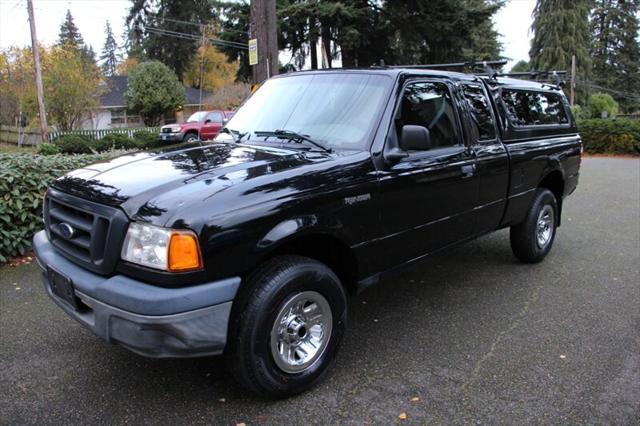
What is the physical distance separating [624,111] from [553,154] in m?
55.4

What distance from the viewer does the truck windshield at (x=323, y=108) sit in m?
3.63

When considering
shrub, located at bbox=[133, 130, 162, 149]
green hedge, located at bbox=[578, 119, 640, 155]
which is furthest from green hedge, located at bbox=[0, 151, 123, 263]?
green hedge, located at bbox=[578, 119, 640, 155]

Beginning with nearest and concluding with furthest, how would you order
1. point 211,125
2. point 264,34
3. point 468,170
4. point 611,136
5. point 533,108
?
1. point 468,170
2. point 533,108
3. point 264,34
4. point 611,136
5. point 211,125

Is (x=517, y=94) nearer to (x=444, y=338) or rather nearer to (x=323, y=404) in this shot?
A: (x=444, y=338)

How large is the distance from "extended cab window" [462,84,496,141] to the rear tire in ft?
3.96

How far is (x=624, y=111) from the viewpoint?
172 feet

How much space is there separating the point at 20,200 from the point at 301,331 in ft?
13.0

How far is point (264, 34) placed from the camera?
8383mm

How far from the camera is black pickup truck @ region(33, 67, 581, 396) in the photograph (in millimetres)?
2588

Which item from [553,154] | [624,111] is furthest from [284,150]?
[624,111]

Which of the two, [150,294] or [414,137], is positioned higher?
[414,137]

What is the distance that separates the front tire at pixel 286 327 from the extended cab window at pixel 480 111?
7.05ft

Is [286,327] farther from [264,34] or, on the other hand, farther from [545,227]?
[264,34]

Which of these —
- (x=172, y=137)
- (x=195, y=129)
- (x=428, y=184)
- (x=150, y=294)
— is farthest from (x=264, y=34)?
(x=195, y=129)
